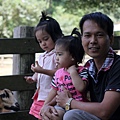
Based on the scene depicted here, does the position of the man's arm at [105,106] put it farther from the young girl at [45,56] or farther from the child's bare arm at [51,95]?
the young girl at [45,56]

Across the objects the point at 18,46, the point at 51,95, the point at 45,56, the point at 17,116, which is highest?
the point at 18,46

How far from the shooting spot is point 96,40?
8.61ft

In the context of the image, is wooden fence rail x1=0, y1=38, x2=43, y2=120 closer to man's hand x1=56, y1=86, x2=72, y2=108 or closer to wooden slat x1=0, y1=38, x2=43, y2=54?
wooden slat x1=0, y1=38, x2=43, y2=54

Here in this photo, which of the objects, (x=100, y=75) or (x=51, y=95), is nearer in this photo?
(x=100, y=75)

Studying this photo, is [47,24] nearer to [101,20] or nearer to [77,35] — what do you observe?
[77,35]

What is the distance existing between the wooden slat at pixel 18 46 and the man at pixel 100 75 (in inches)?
59.6

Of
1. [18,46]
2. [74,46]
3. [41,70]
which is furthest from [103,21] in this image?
[18,46]

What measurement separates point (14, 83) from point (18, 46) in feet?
1.48

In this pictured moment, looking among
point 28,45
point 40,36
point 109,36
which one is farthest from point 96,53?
point 28,45

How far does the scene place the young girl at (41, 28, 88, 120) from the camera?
112 inches

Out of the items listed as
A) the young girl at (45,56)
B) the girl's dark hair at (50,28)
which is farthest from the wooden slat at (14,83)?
the girl's dark hair at (50,28)

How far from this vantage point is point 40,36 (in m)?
3.43

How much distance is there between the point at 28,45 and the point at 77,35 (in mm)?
1139

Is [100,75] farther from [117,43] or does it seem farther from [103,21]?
[117,43]
